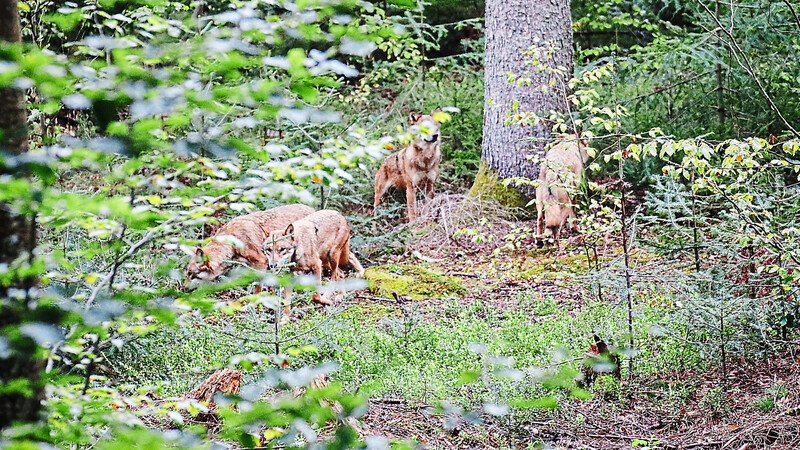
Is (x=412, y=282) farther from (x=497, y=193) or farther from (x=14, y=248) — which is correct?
(x=14, y=248)

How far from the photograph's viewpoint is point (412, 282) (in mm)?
10156

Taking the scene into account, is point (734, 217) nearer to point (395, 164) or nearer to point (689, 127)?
point (689, 127)

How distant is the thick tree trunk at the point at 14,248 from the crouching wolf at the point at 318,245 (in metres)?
6.93

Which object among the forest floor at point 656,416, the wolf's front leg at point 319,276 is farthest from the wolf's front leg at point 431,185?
the forest floor at point 656,416

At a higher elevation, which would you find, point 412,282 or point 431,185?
point 431,185

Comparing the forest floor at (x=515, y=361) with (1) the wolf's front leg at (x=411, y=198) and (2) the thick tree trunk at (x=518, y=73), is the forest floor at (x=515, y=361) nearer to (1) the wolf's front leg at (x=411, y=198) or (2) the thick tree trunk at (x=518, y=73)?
(2) the thick tree trunk at (x=518, y=73)

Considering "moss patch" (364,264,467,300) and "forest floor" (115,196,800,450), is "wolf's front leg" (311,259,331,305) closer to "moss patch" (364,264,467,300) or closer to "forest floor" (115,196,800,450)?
"forest floor" (115,196,800,450)

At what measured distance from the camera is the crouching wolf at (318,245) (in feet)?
31.0

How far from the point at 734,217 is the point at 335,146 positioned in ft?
16.9

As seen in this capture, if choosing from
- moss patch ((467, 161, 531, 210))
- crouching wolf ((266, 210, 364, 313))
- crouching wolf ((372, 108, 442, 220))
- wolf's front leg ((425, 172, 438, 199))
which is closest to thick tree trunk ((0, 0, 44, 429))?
crouching wolf ((266, 210, 364, 313))

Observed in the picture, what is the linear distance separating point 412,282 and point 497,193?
346cm

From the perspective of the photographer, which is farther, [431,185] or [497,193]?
[431,185]

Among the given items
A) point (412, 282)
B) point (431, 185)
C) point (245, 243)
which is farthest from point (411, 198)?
point (245, 243)

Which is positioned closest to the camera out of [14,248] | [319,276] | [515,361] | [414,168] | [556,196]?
[14,248]
